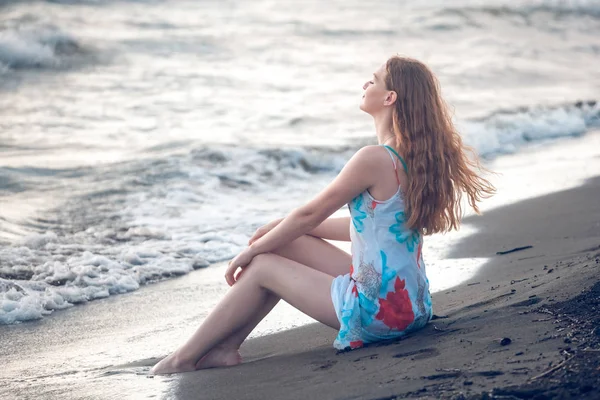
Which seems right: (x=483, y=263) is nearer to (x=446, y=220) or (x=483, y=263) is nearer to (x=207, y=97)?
(x=446, y=220)

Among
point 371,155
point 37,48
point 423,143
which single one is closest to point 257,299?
point 371,155

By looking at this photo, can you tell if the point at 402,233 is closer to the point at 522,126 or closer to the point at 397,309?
the point at 397,309

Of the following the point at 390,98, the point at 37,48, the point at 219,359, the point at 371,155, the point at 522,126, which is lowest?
the point at 522,126

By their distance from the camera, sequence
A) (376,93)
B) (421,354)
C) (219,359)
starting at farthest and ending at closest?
(219,359) < (376,93) < (421,354)

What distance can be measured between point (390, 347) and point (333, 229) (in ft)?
2.54

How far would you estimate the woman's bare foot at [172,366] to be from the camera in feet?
11.9

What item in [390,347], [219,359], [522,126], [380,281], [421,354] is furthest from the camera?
[522,126]

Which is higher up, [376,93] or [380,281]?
[376,93]

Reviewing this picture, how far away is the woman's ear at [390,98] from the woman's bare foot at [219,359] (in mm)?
1316

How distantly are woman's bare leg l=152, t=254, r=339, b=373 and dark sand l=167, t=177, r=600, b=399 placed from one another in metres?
0.12

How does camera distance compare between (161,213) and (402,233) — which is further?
(161,213)

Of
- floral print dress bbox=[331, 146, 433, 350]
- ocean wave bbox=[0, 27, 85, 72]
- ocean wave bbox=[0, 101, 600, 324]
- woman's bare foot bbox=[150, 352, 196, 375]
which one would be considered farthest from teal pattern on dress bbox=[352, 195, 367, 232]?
ocean wave bbox=[0, 27, 85, 72]

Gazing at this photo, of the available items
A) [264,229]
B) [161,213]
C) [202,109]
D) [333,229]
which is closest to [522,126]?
[202,109]

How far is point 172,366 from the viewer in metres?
3.65
